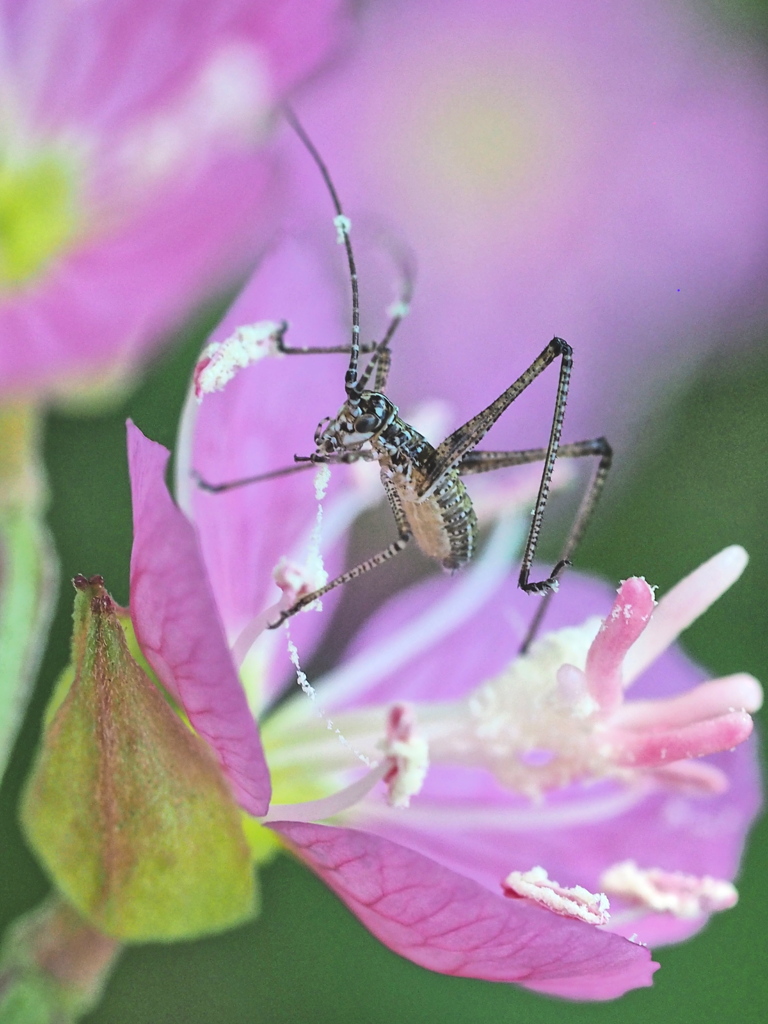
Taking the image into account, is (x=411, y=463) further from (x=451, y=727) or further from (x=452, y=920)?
(x=452, y=920)

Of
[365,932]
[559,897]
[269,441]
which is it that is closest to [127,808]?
[559,897]

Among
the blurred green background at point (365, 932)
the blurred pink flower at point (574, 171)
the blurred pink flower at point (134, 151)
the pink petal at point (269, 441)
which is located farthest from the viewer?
the blurred pink flower at point (574, 171)

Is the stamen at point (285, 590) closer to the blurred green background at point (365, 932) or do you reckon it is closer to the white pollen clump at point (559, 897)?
the white pollen clump at point (559, 897)

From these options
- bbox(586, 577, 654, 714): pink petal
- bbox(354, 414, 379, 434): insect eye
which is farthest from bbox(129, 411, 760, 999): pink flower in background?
bbox(354, 414, 379, 434): insect eye

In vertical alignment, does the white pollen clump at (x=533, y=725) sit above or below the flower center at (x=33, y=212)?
below

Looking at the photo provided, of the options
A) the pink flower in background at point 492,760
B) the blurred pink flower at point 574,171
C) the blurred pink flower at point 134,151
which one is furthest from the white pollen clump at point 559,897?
the blurred pink flower at point 574,171

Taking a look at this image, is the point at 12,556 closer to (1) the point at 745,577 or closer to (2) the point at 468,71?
(1) the point at 745,577
